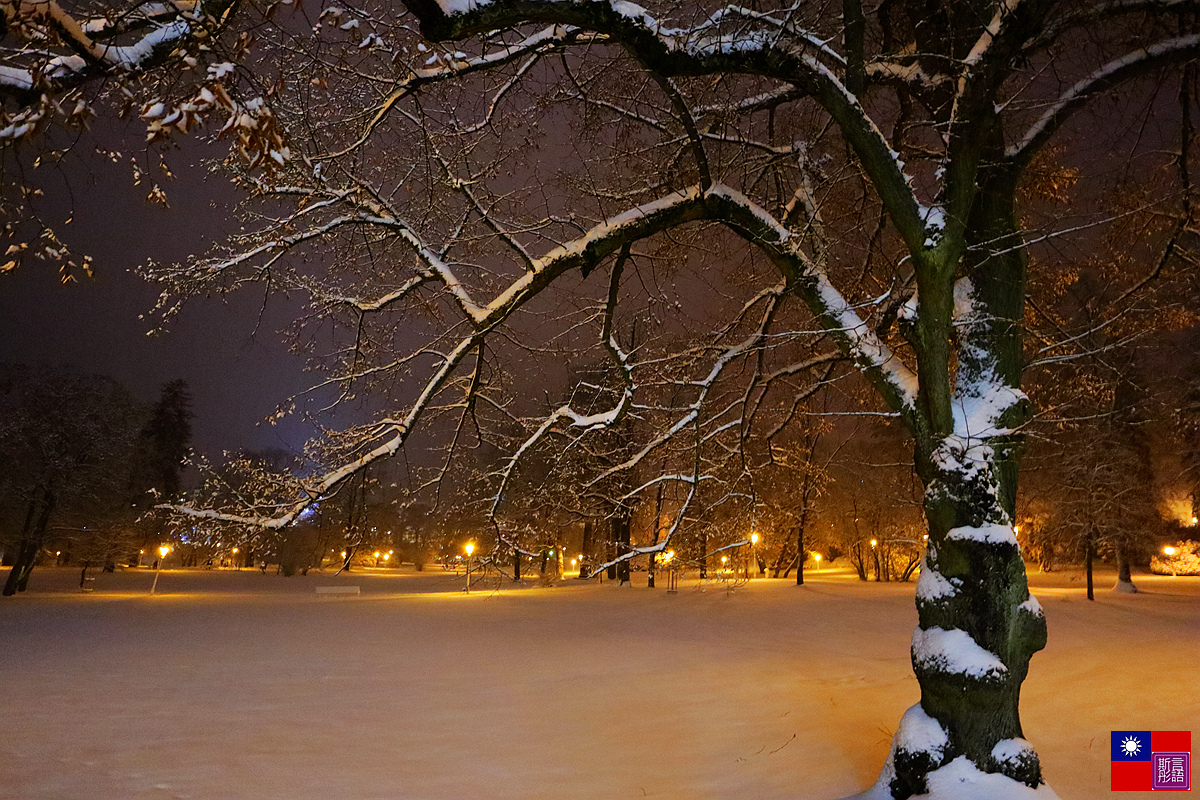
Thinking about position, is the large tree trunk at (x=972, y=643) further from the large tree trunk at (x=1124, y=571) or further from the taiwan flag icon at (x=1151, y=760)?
the large tree trunk at (x=1124, y=571)

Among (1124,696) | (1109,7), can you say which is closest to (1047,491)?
(1124,696)

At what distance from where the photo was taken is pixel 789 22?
418 centimetres

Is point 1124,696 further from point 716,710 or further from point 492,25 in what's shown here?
point 492,25

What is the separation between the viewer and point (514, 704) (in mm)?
9227

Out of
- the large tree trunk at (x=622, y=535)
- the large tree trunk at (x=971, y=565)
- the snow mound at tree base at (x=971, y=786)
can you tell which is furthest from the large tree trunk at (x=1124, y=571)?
the snow mound at tree base at (x=971, y=786)

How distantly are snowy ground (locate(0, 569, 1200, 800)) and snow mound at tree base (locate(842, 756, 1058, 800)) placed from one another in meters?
1.71

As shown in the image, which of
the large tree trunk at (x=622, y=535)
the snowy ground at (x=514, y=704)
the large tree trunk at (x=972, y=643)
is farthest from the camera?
the large tree trunk at (x=622, y=535)

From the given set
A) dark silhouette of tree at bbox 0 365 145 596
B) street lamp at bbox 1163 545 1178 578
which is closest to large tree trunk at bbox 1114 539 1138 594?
street lamp at bbox 1163 545 1178 578

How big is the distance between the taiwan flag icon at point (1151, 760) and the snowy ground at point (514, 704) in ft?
0.63

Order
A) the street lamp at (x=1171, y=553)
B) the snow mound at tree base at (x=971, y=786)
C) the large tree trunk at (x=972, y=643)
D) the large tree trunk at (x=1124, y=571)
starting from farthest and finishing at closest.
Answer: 1. the street lamp at (x=1171, y=553)
2. the large tree trunk at (x=1124, y=571)
3. the large tree trunk at (x=972, y=643)
4. the snow mound at tree base at (x=971, y=786)

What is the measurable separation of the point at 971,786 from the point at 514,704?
20.0 feet

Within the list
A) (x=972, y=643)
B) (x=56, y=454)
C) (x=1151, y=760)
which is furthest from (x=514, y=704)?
(x=56, y=454)

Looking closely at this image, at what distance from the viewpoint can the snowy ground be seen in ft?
20.6

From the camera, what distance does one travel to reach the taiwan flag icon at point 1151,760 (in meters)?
6.30
